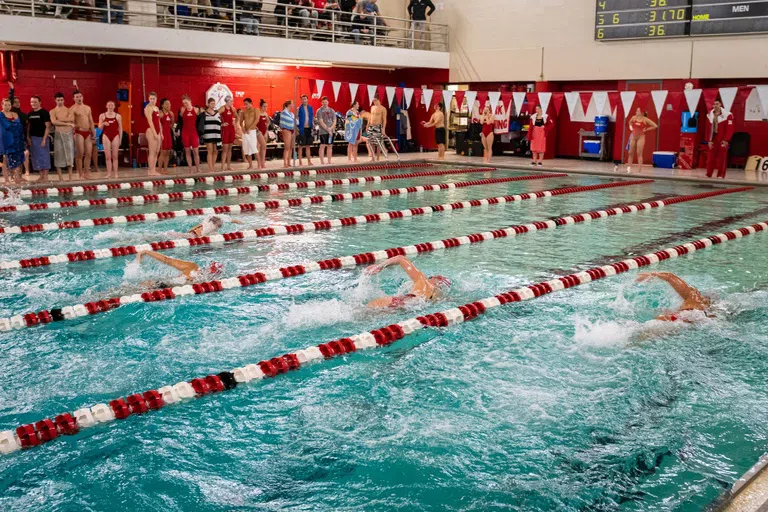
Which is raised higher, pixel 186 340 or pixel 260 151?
pixel 260 151

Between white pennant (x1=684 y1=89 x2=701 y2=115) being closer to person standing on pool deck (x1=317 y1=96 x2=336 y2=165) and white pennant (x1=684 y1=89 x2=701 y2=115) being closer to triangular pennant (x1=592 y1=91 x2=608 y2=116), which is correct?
triangular pennant (x1=592 y1=91 x2=608 y2=116)

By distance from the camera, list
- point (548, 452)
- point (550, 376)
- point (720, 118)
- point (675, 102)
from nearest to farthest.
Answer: point (548, 452), point (550, 376), point (720, 118), point (675, 102)

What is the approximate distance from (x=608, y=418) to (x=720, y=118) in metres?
12.4

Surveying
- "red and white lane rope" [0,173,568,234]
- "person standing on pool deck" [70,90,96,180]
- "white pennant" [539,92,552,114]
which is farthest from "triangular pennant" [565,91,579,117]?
"person standing on pool deck" [70,90,96,180]

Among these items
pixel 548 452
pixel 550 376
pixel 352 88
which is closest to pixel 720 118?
pixel 352 88

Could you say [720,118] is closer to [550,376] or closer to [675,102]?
[675,102]

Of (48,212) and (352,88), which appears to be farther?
(352,88)

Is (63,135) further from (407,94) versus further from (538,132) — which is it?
(538,132)

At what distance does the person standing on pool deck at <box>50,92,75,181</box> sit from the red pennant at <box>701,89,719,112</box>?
1231cm

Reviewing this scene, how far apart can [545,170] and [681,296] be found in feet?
38.5

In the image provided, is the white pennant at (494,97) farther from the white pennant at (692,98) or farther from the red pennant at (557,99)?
the white pennant at (692,98)

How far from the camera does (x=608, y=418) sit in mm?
4141

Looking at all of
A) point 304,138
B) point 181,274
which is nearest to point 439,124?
point 304,138

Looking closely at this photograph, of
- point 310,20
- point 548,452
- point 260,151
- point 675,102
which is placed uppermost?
point 310,20
